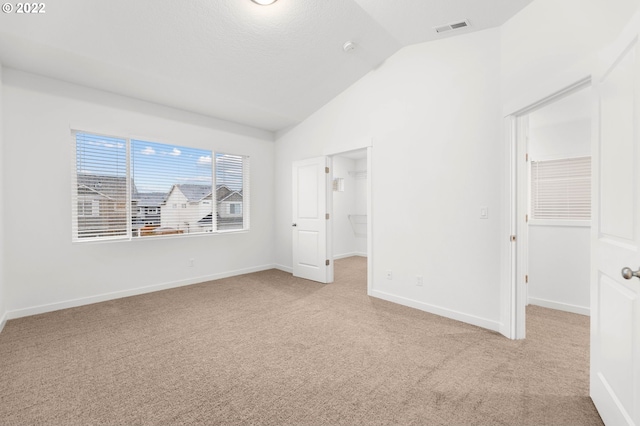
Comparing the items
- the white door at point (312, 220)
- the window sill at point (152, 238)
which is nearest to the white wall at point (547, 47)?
the white door at point (312, 220)

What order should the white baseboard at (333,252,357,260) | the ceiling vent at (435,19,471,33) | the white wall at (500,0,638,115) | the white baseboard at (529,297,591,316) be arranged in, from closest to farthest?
the white wall at (500,0,638,115) < the ceiling vent at (435,19,471,33) < the white baseboard at (529,297,591,316) < the white baseboard at (333,252,357,260)

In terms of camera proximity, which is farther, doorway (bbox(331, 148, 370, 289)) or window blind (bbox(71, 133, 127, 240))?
doorway (bbox(331, 148, 370, 289))

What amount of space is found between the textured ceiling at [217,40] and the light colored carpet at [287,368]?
2716 millimetres

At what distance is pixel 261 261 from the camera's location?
552 cm

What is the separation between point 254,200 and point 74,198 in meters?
2.57

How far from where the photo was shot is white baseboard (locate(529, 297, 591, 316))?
3.26 m

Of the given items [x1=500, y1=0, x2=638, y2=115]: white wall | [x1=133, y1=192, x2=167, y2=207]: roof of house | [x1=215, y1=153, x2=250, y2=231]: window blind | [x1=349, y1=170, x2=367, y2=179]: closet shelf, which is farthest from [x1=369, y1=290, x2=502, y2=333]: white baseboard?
[x1=349, y1=170, x2=367, y2=179]: closet shelf

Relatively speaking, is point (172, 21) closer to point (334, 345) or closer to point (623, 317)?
point (334, 345)

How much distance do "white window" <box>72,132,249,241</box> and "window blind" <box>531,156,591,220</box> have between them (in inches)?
179

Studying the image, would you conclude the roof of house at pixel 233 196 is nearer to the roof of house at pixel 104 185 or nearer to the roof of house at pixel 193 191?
the roof of house at pixel 193 191

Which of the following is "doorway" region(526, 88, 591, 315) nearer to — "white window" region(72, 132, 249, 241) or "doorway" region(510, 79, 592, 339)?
"doorway" region(510, 79, 592, 339)

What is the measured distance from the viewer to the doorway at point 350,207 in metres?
7.10

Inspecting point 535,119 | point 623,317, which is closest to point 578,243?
point 535,119

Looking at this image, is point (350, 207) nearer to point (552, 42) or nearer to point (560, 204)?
point (560, 204)
